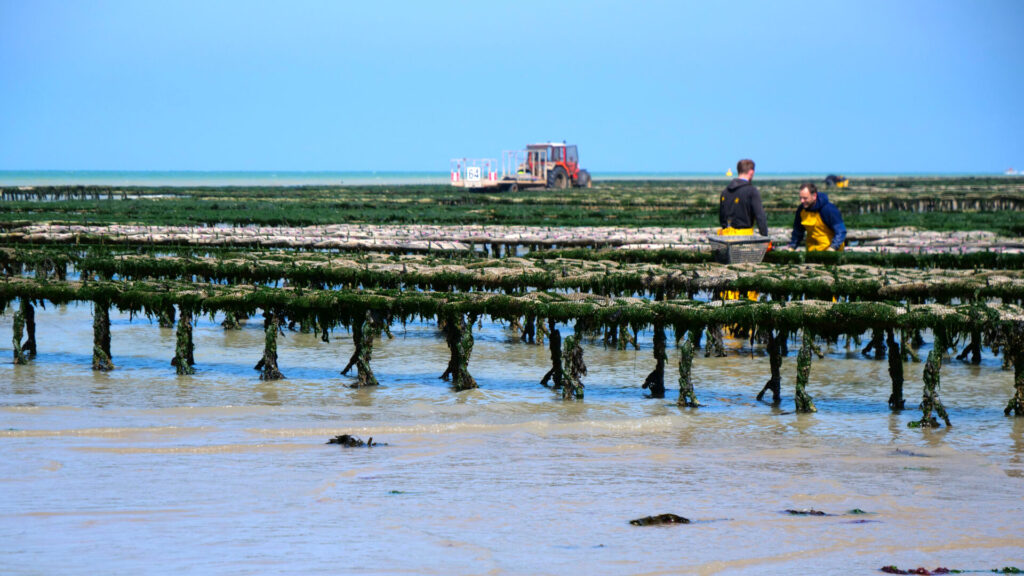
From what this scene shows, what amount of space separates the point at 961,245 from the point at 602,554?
18479 mm

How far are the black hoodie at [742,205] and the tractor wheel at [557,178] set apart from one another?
164 feet

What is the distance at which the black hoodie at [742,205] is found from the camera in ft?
48.1

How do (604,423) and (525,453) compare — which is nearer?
(525,453)

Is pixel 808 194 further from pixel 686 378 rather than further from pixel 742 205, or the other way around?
pixel 686 378

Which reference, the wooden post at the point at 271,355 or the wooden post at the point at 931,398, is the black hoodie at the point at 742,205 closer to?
the wooden post at the point at 931,398

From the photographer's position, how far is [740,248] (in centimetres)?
1563

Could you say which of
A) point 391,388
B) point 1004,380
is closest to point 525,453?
point 391,388

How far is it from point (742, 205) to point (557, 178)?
1999 inches

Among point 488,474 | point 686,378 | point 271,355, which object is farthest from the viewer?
point 271,355

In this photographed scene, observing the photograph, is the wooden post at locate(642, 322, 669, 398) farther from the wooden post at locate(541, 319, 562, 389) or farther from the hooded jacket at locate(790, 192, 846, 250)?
the hooded jacket at locate(790, 192, 846, 250)

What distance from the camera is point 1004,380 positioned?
12859mm

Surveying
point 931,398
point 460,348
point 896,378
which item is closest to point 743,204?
point 896,378

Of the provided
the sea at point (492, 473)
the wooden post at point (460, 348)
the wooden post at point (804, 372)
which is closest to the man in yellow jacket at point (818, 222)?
the sea at point (492, 473)

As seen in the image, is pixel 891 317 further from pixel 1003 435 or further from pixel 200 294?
pixel 200 294
